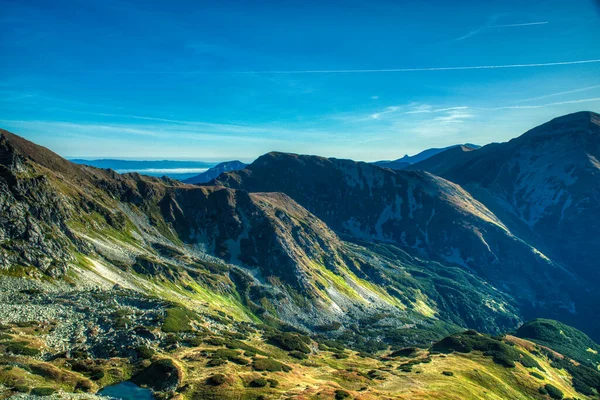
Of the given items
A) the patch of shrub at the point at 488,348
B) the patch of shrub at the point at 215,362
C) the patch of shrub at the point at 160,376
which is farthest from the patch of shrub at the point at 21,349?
the patch of shrub at the point at 488,348

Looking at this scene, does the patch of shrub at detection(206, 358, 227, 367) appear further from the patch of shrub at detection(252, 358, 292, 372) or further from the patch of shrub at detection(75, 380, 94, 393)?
the patch of shrub at detection(75, 380, 94, 393)

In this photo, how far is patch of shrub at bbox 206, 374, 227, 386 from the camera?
2621 inches

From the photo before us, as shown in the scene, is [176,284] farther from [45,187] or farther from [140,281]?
[45,187]

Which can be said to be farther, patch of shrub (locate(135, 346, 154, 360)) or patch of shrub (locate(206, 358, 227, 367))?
patch of shrub (locate(206, 358, 227, 367))

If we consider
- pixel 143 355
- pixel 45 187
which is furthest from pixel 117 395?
pixel 45 187

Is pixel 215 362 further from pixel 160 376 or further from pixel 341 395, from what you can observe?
Result: pixel 341 395

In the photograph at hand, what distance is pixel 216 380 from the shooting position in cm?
6706

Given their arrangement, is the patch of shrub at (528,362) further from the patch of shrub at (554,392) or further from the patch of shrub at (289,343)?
the patch of shrub at (289,343)

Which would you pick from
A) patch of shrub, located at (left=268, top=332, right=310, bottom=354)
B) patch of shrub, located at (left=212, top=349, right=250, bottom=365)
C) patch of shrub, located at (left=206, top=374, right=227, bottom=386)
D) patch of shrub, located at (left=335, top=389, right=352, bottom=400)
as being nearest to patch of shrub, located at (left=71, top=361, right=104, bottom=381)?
patch of shrub, located at (left=206, top=374, right=227, bottom=386)

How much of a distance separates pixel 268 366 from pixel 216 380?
63.3 ft

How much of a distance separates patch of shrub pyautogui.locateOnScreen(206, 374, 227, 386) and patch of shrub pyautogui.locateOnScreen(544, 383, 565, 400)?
3657 inches

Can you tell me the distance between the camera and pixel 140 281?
543 ft

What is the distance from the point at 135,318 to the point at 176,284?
286 feet

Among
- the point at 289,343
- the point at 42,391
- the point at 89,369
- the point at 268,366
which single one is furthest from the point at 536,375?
the point at 42,391
